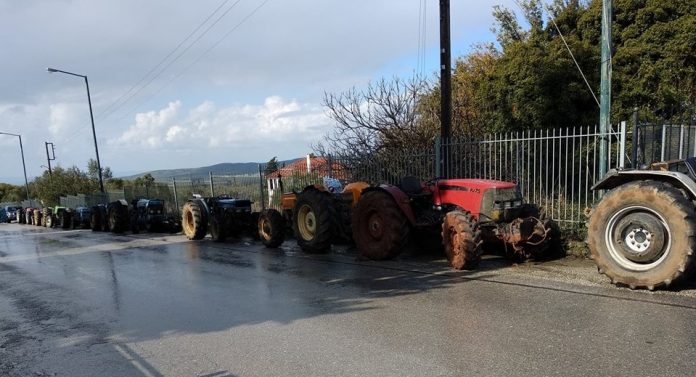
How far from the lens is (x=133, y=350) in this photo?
5035 millimetres

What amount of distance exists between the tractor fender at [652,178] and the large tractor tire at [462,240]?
1750 mm

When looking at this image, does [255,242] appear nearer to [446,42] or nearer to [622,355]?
[446,42]

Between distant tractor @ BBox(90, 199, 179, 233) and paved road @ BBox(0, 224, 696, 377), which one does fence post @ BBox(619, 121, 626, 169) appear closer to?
paved road @ BBox(0, 224, 696, 377)

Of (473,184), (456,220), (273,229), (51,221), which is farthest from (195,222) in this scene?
(51,221)

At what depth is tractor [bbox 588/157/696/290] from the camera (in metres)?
5.64

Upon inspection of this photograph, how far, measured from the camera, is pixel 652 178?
255 inches

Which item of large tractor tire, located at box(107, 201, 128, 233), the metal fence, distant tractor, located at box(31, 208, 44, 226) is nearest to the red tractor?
the metal fence

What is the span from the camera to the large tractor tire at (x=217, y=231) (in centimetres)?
1374

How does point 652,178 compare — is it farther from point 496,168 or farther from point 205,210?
point 205,210

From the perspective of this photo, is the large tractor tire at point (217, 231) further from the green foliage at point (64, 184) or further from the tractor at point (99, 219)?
the green foliage at point (64, 184)

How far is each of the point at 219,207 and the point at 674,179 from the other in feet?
34.9

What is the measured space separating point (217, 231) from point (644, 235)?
10.5m

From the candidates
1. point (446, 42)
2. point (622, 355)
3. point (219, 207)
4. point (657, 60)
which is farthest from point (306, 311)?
point (657, 60)

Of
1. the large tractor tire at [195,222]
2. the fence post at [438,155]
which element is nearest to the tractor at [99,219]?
the large tractor tire at [195,222]
